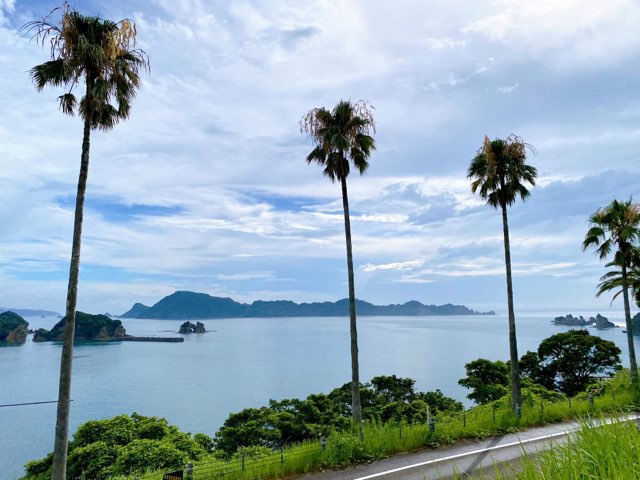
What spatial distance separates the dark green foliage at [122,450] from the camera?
1895 cm

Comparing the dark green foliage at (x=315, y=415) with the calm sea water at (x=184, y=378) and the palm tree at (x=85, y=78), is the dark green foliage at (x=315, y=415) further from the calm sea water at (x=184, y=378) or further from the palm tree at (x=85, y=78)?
the calm sea water at (x=184, y=378)

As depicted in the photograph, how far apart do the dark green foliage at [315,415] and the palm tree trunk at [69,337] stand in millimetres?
21362

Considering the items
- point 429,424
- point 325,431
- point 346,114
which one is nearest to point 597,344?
point 325,431

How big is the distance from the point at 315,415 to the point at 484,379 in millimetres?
19836

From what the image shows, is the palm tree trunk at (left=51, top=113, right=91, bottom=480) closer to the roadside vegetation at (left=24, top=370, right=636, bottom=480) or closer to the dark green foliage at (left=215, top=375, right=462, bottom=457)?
the roadside vegetation at (left=24, top=370, right=636, bottom=480)

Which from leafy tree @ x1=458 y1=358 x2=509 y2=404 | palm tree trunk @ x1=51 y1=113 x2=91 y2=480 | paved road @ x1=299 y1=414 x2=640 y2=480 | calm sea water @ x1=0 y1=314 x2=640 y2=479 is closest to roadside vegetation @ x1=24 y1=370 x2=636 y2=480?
paved road @ x1=299 y1=414 x2=640 y2=480

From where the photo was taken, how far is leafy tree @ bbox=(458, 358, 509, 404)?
4334 cm

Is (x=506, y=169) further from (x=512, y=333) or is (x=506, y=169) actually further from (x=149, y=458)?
(x=149, y=458)

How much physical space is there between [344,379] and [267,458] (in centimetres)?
9870

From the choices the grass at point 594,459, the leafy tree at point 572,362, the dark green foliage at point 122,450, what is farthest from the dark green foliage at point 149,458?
the leafy tree at point 572,362

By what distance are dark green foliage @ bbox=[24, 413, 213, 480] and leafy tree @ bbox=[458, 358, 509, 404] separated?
3044cm

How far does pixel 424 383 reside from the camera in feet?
316

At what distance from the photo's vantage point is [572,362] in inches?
1889

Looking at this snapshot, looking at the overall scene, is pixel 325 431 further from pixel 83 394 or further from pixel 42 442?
pixel 83 394
